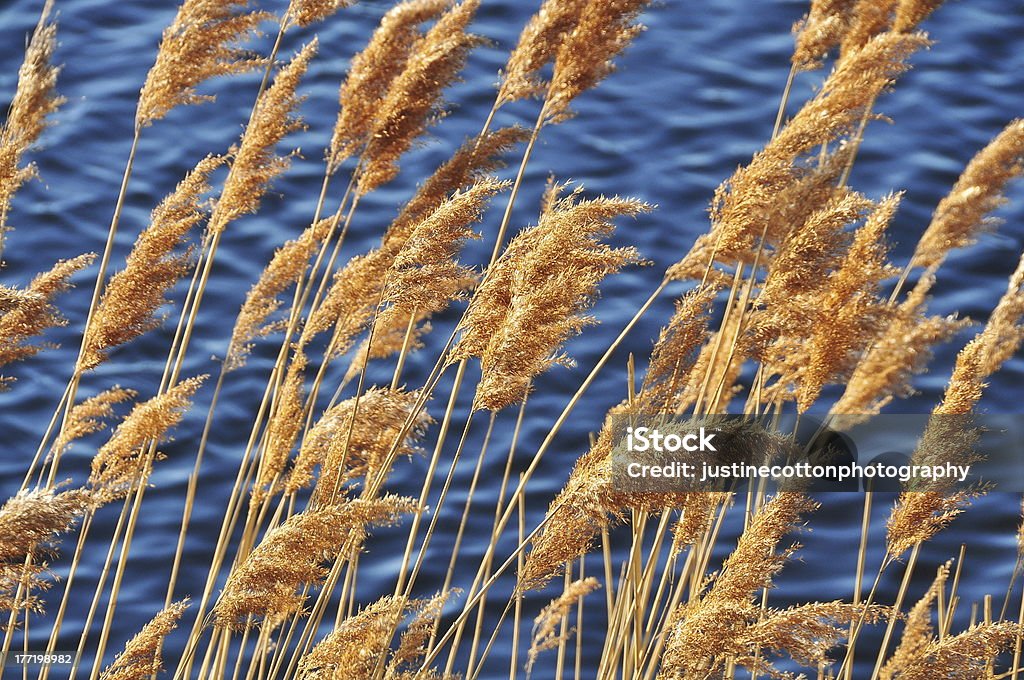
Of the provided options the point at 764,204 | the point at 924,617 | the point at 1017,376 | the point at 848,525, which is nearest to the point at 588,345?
the point at 848,525

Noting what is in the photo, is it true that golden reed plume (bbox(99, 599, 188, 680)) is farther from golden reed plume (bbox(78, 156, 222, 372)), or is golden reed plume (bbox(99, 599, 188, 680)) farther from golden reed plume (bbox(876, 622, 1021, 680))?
golden reed plume (bbox(876, 622, 1021, 680))

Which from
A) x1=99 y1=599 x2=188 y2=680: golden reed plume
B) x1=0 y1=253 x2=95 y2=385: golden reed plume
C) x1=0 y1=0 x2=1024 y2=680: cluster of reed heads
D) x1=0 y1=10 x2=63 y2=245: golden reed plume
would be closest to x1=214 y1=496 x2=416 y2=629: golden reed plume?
x1=0 y1=0 x2=1024 y2=680: cluster of reed heads

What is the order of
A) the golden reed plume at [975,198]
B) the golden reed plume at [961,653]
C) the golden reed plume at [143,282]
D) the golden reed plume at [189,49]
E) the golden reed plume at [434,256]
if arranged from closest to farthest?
1. the golden reed plume at [961,653]
2. the golden reed plume at [434,256]
3. the golden reed plume at [143,282]
4. the golden reed plume at [189,49]
5. the golden reed plume at [975,198]

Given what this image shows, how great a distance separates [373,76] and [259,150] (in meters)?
0.33

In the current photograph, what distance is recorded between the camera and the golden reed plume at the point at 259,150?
3.35 metres

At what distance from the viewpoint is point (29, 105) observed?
3.14m

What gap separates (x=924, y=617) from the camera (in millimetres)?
3785

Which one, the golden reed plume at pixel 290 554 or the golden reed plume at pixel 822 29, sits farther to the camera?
the golden reed plume at pixel 822 29

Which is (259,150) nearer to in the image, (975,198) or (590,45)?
(590,45)

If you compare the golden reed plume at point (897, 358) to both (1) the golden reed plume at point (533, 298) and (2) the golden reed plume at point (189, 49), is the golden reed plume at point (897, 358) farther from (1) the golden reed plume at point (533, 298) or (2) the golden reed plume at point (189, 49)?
(2) the golden reed plume at point (189, 49)

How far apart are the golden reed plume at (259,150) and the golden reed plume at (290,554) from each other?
1.13 metres

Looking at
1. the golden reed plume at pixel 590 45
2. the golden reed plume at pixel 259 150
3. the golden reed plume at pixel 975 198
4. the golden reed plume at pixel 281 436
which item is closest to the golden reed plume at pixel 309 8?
the golden reed plume at pixel 259 150

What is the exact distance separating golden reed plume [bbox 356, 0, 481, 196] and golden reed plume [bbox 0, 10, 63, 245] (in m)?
0.75

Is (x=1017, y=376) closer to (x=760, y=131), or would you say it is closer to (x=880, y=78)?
(x=760, y=131)
